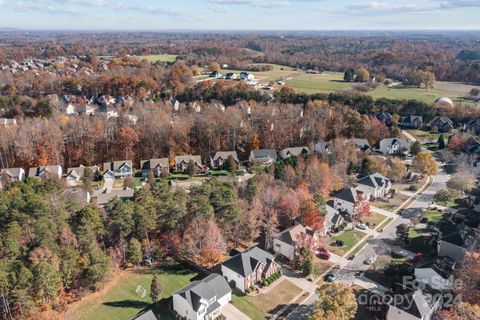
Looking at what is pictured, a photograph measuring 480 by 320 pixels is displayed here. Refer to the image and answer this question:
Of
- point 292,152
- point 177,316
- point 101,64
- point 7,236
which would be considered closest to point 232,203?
point 177,316

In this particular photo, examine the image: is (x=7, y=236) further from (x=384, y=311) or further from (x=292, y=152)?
(x=292, y=152)

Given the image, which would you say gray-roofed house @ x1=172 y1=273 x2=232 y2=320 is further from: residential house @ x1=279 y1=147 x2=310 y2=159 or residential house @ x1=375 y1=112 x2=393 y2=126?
residential house @ x1=375 y1=112 x2=393 y2=126

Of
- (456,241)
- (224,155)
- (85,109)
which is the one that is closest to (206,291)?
(456,241)

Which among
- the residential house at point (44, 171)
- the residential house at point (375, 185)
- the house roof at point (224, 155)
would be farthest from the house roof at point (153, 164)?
the residential house at point (375, 185)

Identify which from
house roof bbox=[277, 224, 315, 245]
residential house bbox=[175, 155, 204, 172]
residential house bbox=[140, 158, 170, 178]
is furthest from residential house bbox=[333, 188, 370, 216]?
residential house bbox=[140, 158, 170, 178]

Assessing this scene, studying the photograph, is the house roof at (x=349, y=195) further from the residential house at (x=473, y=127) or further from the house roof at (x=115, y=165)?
the residential house at (x=473, y=127)

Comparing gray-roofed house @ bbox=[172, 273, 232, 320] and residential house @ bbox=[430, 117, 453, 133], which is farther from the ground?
residential house @ bbox=[430, 117, 453, 133]
